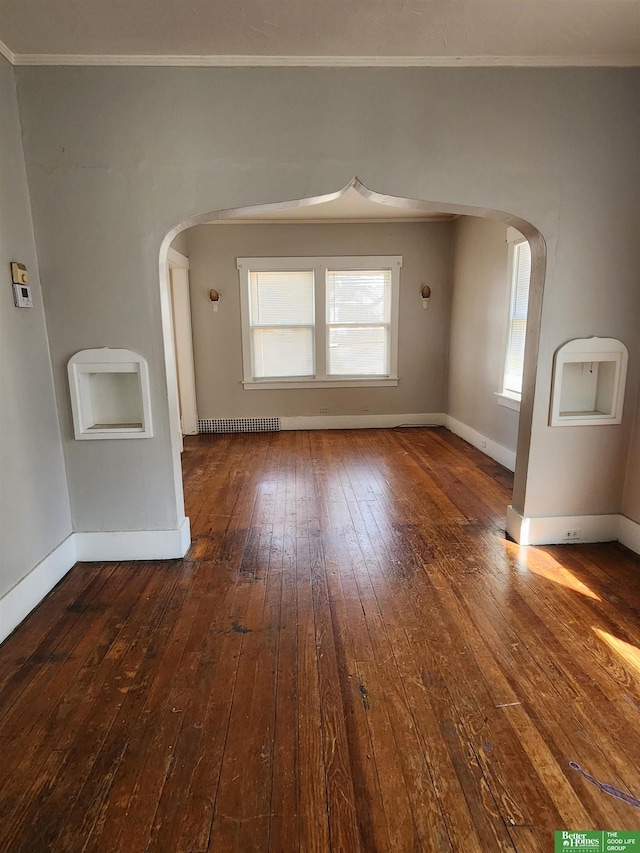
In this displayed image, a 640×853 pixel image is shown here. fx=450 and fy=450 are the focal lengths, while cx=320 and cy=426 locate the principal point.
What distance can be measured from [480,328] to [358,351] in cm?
165

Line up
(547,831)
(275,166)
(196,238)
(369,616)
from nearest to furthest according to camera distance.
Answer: (547,831)
(369,616)
(275,166)
(196,238)

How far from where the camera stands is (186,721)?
1620 mm

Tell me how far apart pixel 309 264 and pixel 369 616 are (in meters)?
4.67

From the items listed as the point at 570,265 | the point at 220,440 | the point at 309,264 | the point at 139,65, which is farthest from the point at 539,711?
the point at 309,264

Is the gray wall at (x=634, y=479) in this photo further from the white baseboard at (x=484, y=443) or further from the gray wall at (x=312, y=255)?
the gray wall at (x=312, y=255)

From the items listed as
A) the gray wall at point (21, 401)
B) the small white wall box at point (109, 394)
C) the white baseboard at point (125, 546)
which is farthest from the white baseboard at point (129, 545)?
the small white wall box at point (109, 394)

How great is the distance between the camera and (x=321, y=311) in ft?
19.1

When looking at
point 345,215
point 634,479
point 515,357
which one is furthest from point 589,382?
point 345,215

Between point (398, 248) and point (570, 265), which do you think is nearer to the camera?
point (570, 265)

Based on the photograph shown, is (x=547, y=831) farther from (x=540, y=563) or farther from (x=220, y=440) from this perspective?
(x=220, y=440)

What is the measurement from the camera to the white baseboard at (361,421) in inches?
242

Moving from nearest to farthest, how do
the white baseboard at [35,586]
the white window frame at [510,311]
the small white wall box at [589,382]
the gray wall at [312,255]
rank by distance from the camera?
the white baseboard at [35,586]
the small white wall box at [589,382]
the white window frame at [510,311]
the gray wall at [312,255]

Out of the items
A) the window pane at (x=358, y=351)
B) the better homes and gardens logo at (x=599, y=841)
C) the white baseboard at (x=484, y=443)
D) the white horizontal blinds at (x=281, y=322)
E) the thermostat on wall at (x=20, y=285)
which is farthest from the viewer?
the window pane at (x=358, y=351)

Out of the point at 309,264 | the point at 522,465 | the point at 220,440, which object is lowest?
the point at 220,440
